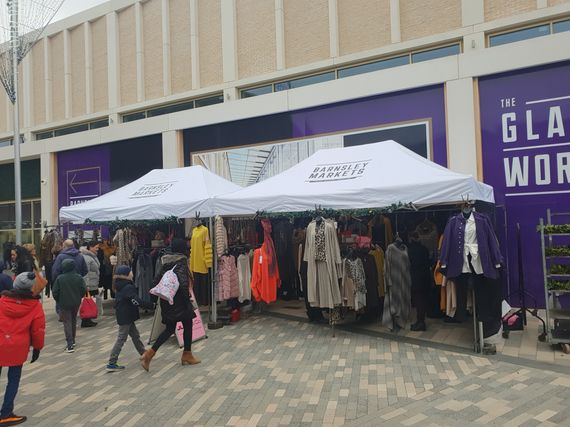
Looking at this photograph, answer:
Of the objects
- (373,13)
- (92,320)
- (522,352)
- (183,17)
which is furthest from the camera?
(183,17)

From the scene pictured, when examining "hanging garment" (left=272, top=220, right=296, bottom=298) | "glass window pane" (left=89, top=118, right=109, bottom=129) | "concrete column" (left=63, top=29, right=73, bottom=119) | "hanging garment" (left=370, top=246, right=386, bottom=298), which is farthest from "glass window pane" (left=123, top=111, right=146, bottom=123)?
"hanging garment" (left=370, top=246, right=386, bottom=298)

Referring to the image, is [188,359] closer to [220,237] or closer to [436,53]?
[220,237]

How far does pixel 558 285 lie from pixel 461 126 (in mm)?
4215

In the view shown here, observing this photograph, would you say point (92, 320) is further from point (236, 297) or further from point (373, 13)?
point (373, 13)

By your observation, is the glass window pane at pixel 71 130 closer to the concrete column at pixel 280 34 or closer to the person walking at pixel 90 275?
the concrete column at pixel 280 34

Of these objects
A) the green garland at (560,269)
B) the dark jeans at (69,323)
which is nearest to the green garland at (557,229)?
the green garland at (560,269)

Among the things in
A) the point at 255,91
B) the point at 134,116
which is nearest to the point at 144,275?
the point at 255,91

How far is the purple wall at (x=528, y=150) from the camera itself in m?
8.02

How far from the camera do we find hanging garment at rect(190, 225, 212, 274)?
739 cm

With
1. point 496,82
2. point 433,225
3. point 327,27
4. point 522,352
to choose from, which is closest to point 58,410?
point 522,352

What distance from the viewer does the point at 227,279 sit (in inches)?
298

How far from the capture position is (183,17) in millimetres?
13438

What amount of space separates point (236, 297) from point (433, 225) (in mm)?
3728

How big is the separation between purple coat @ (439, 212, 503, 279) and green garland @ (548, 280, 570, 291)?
0.83 metres
